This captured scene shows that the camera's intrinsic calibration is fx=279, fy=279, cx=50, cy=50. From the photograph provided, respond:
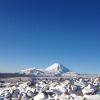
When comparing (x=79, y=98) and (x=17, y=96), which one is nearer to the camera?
(x=79, y=98)

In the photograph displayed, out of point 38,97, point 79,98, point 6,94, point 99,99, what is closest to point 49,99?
point 38,97

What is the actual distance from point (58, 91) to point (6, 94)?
4.72 m

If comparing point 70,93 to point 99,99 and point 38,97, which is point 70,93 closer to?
point 38,97

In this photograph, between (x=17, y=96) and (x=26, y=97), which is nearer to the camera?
(x=26, y=97)

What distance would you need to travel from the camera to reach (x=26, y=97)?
67.6ft

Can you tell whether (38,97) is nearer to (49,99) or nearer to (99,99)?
(49,99)

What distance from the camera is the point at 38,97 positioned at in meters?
19.2

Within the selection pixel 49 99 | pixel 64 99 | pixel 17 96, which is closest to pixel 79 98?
pixel 64 99

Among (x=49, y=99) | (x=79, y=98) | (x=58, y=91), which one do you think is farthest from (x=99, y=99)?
(x=58, y=91)

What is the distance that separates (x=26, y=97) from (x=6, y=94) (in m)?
3.21

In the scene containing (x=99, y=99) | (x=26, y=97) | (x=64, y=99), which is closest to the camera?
(x=99, y=99)

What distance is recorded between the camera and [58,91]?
21234 mm

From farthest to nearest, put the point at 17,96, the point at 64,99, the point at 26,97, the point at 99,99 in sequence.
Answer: the point at 17,96
the point at 26,97
the point at 64,99
the point at 99,99

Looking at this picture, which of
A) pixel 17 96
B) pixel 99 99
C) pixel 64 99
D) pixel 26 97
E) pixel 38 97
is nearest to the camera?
pixel 99 99
